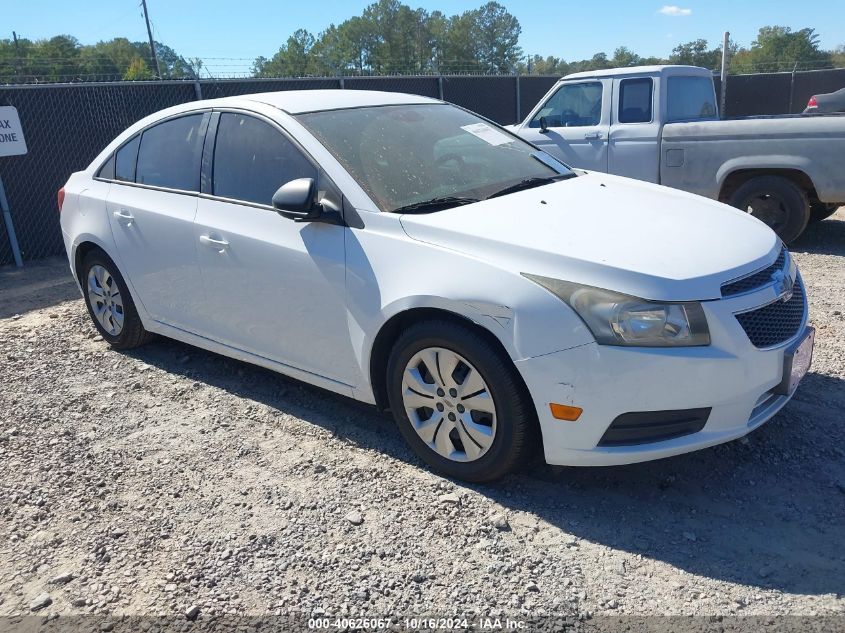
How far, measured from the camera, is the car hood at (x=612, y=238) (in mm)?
2971

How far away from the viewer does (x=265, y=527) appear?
3254 mm

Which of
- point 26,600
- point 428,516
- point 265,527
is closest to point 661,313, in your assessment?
point 428,516

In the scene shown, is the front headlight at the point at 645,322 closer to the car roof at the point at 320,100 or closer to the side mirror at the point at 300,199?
the side mirror at the point at 300,199

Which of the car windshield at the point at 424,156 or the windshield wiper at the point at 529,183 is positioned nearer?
the car windshield at the point at 424,156

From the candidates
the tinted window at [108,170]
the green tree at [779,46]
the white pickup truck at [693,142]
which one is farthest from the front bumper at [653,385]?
the green tree at [779,46]

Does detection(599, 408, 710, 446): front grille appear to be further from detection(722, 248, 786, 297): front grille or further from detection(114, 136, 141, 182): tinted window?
detection(114, 136, 141, 182): tinted window

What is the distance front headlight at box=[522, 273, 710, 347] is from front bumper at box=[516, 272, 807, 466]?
3cm

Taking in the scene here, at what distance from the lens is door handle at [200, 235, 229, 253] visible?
4145 mm

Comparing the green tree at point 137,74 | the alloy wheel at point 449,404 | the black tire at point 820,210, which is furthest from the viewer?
the green tree at point 137,74

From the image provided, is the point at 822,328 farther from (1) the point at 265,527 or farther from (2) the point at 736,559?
(1) the point at 265,527

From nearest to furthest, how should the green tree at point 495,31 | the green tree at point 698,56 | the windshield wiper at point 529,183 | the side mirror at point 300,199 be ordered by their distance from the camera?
the side mirror at point 300,199 < the windshield wiper at point 529,183 < the green tree at point 698,56 < the green tree at point 495,31

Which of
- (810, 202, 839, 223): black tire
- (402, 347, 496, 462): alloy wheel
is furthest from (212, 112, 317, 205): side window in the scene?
(810, 202, 839, 223): black tire

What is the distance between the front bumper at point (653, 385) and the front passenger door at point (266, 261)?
3.80ft

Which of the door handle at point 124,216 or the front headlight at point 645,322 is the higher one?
the door handle at point 124,216
